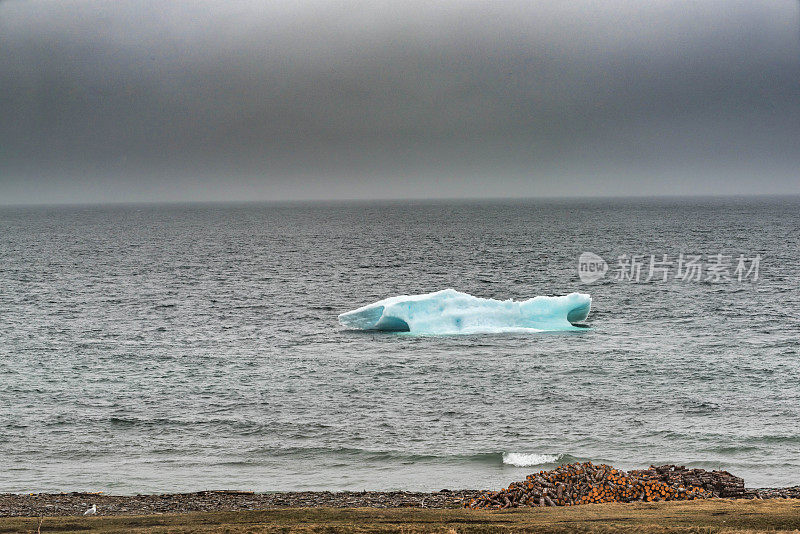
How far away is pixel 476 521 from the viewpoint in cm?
1159

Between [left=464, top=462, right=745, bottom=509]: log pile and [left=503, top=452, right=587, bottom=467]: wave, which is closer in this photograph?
[left=464, top=462, right=745, bottom=509]: log pile

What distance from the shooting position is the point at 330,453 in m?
21.3

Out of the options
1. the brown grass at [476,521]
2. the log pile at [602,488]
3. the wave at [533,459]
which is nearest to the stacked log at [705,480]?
the log pile at [602,488]

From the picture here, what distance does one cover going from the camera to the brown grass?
36.1ft

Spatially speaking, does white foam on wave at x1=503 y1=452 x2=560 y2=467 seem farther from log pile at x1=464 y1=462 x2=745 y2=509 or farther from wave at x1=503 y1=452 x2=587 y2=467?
log pile at x1=464 y1=462 x2=745 y2=509

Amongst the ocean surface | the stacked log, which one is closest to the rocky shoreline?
the stacked log

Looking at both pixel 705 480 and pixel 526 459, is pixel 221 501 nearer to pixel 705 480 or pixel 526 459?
pixel 526 459

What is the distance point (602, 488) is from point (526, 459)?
5993mm

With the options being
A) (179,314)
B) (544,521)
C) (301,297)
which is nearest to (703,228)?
(301,297)

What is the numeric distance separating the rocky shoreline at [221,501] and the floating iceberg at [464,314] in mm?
20836

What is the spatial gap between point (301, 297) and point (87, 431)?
1213 inches

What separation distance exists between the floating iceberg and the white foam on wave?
1707 cm

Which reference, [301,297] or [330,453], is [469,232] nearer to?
[301,297]

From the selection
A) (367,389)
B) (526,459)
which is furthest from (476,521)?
(367,389)
